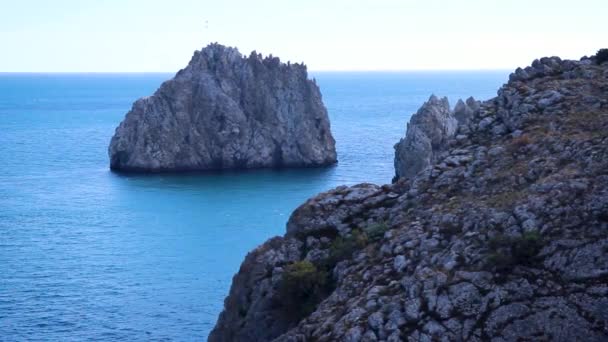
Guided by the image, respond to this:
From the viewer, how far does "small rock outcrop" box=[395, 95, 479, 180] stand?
284 feet

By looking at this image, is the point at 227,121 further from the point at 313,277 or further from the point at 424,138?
the point at 313,277

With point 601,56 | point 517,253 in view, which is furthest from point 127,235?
point 517,253

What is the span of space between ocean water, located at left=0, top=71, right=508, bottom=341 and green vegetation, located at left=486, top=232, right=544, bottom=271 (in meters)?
30.4

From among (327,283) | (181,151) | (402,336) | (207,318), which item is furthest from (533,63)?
(181,151)

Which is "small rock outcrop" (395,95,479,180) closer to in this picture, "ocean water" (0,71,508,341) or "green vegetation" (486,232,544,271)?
"ocean water" (0,71,508,341)

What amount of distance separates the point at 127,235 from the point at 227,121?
4388cm

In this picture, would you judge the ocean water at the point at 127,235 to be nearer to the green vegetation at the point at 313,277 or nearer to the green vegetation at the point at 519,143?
the green vegetation at the point at 313,277

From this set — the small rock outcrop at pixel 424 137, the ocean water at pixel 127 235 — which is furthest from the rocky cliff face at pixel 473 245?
the small rock outcrop at pixel 424 137

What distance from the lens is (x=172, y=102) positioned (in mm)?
113188

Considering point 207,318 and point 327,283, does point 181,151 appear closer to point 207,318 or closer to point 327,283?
point 207,318

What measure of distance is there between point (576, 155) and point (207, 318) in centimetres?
3204

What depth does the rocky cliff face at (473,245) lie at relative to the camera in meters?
16.4

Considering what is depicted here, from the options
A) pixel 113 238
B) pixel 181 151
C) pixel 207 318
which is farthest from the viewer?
pixel 181 151

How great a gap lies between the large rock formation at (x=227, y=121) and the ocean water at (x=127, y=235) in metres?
4.55
